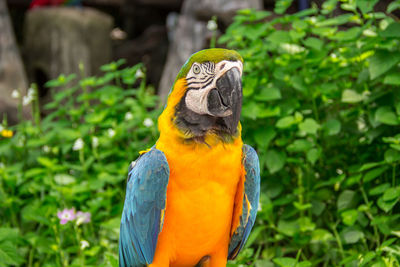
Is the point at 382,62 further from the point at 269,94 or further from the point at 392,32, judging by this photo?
the point at 269,94

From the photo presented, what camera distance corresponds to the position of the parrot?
117 centimetres

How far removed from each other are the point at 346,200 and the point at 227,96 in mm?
1034

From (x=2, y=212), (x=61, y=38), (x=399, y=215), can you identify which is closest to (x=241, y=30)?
(x=399, y=215)

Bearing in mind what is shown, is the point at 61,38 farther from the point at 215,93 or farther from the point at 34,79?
the point at 215,93

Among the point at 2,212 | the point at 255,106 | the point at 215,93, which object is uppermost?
the point at 215,93

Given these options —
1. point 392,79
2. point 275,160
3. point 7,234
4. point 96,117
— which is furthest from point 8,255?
point 392,79

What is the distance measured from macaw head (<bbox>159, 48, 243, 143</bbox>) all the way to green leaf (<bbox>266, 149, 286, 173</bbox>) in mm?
803

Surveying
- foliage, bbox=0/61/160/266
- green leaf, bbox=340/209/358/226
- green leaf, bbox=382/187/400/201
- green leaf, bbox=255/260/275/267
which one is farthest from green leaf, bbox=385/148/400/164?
foliage, bbox=0/61/160/266

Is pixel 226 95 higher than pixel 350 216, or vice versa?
pixel 226 95

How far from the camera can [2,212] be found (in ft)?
7.75

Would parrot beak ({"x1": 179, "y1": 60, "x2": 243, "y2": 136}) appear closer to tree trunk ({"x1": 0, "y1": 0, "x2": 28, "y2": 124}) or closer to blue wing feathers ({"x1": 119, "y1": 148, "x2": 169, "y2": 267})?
blue wing feathers ({"x1": 119, "y1": 148, "x2": 169, "y2": 267})

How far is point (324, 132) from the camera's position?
6.73 feet

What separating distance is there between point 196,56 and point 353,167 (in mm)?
1048

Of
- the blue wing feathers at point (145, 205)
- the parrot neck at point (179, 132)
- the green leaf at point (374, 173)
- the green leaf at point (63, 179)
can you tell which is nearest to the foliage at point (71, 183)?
the green leaf at point (63, 179)
